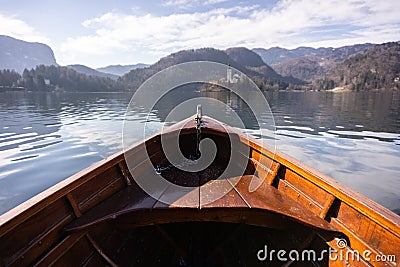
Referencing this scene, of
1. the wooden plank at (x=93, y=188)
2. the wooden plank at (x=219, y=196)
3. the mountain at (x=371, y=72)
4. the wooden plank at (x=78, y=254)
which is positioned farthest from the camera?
the mountain at (x=371, y=72)

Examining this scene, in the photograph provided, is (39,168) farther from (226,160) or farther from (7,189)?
(226,160)

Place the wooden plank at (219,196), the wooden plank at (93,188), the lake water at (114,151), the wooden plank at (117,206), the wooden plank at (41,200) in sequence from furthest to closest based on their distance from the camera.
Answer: the lake water at (114,151) < the wooden plank at (219,196) < the wooden plank at (93,188) < the wooden plank at (117,206) < the wooden plank at (41,200)

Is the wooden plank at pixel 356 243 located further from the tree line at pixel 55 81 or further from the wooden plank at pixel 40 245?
the tree line at pixel 55 81

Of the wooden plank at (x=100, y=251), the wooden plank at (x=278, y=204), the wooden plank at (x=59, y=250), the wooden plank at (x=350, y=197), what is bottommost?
the wooden plank at (x=100, y=251)

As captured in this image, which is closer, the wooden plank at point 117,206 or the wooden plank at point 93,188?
the wooden plank at point 117,206

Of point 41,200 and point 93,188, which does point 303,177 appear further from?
point 41,200

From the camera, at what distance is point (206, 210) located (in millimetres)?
2936

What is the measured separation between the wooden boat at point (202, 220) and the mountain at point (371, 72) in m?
150

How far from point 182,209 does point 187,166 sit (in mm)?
1888

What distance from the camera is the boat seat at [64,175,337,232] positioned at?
2.77 m

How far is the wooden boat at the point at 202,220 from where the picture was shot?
224 cm

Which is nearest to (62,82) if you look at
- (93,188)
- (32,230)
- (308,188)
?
(93,188)

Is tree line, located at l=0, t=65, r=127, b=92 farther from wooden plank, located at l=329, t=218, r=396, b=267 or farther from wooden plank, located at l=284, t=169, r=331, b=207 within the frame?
wooden plank, located at l=329, t=218, r=396, b=267

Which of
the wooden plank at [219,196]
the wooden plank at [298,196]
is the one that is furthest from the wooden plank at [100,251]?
the wooden plank at [298,196]
